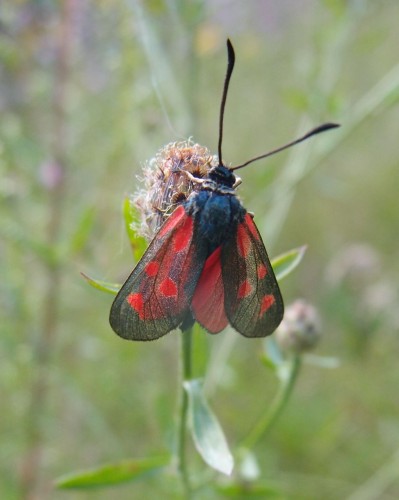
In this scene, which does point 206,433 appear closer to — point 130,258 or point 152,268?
point 152,268

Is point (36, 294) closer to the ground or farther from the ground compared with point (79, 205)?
closer to the ground

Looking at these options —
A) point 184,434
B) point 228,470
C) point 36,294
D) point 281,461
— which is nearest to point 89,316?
point 36,294

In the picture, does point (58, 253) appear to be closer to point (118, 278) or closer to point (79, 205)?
point (118, 278)

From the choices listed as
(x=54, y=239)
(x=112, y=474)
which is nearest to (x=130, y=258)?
(x=54, y=239)

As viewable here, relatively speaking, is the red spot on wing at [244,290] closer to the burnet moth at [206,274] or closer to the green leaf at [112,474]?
the burnet moth at [206,274]

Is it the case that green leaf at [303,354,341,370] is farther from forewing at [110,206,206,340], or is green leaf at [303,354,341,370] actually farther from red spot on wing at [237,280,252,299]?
forewing at [110,206,206,340]

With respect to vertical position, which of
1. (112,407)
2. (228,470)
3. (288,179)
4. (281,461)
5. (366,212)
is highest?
(366,212)

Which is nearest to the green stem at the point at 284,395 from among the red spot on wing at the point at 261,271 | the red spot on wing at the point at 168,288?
the red spot on wing at the point at 261,271

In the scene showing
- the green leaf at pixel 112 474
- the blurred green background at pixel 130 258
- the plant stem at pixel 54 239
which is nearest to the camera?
the green leaf at pixel 112 474
